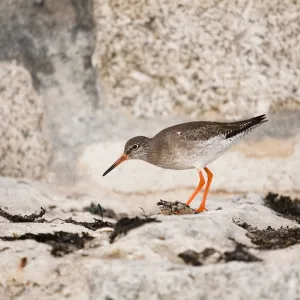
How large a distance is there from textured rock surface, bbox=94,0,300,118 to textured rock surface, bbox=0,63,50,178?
2.68ft

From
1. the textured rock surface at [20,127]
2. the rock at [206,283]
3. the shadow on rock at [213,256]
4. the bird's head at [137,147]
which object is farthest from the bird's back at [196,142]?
the rock at [206,283]

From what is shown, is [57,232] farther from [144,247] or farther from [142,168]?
[142,168]

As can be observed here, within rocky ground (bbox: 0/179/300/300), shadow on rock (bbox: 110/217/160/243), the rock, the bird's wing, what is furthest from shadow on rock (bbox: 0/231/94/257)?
the bird's wing

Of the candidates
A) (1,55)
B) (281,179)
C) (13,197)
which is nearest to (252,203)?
(281,179)

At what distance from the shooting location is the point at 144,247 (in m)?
4.05

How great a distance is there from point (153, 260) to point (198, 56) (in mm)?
3623

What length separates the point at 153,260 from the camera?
395cm

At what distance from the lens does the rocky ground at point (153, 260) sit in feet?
12.2

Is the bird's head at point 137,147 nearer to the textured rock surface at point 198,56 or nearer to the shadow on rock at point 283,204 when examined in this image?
the textured rock surface at point 198,56

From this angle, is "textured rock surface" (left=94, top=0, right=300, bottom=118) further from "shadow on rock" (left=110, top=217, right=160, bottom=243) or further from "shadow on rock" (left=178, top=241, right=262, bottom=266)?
"shadow on rock" (left=178, top=241, right=262, bottom=266)

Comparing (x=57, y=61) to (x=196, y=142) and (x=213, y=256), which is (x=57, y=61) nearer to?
(x=196, y=142)

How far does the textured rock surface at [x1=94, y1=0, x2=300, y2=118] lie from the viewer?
6.93 metres

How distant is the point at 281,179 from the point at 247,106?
0.82 metres

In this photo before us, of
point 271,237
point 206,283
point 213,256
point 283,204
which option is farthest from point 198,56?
point 206,283
